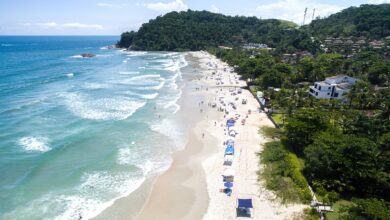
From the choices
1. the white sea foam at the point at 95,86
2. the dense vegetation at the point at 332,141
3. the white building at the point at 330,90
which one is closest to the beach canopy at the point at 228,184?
the dense vegetation at the point at 332,141

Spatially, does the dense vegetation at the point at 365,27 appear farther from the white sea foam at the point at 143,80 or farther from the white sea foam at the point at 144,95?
the white sea foam at the point at 144,95

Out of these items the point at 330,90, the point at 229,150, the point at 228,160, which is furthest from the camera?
the point at 330,90

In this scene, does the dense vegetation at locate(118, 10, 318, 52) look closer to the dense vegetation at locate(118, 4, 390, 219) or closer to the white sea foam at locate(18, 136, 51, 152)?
the dense vegetation at locate(118, 4, 390, 219)

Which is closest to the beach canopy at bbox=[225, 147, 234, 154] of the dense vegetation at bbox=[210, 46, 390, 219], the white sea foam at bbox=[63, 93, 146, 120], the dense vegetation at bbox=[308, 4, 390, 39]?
the dense vegetation at bbox=[210, 46, 390, 219]

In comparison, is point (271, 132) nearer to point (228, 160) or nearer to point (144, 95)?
point (228, 160)

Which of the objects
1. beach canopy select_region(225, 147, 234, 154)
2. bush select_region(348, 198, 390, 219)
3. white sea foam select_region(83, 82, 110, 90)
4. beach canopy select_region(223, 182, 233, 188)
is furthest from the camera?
white sea foam select_region(83, 82, 110, 90)

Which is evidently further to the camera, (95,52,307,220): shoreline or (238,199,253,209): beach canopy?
(95,52,307,220): shoreline

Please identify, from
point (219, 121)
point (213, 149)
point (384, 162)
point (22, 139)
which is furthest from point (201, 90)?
point (384, 162)

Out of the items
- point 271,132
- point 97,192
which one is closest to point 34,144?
point 97,192
